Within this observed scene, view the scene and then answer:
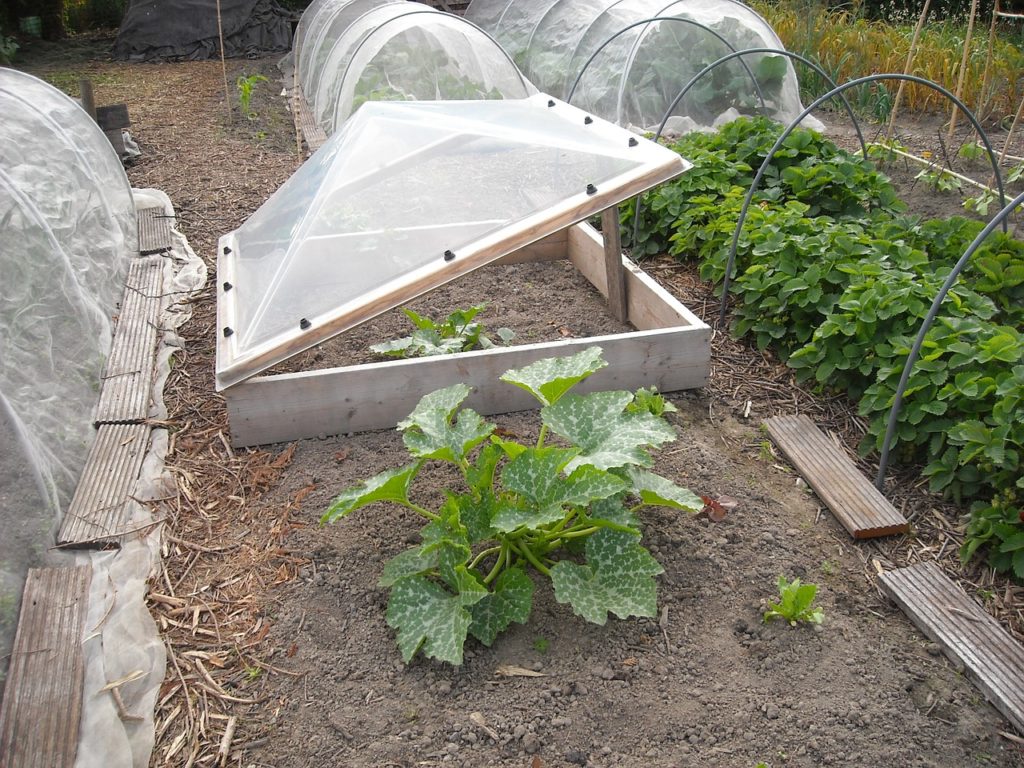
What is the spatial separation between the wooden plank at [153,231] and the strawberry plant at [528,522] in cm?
289

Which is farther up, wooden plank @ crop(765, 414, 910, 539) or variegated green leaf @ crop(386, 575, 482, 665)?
variegated green leaf @ crop(386, 575, 482, 665)

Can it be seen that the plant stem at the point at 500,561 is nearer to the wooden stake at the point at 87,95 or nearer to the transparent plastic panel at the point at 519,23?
the wooden stake at the point at 87,95

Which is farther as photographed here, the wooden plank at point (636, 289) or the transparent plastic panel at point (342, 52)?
the transparent plastic panel at point (342, 52)

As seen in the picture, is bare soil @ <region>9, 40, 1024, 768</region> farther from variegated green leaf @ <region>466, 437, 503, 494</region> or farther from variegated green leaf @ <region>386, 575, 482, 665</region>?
variegated green leaf @ <region>466, 437, 503, 494</region>

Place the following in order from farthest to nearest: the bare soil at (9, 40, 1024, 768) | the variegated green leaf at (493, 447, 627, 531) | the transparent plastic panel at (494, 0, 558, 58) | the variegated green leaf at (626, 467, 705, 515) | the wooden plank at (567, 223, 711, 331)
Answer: the transparent plastic panel at (494, 0, 558, 58) < the wooden plank at (567, 223, 711, 331) < the variegated green leaf at (626, 467, 705, 515) < the variegated green leaf at (493, 447, 627, 531) < the bare soil at (9, 40, 1024, 768)

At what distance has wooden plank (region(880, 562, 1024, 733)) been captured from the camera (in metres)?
2.09

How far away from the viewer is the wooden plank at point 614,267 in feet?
12.3

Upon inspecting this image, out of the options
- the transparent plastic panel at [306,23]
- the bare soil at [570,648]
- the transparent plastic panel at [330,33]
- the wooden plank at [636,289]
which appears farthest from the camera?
the transparent plastic panel at [306,23]

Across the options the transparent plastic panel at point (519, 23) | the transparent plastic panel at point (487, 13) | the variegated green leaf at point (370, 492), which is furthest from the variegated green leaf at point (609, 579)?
the transparent plastic panel at point (487, 13)

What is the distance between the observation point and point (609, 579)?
89.7 inches

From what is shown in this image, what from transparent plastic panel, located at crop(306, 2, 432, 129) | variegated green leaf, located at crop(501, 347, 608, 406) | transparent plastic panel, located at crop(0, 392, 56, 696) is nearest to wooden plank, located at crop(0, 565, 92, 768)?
transparent plastic panel, located at crop(0, 392, 56, 696)

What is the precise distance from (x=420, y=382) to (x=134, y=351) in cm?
Result: 138

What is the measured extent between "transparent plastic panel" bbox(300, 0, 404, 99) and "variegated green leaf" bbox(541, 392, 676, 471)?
6.21 meters

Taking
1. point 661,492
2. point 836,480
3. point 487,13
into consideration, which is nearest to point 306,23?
point 487,13
